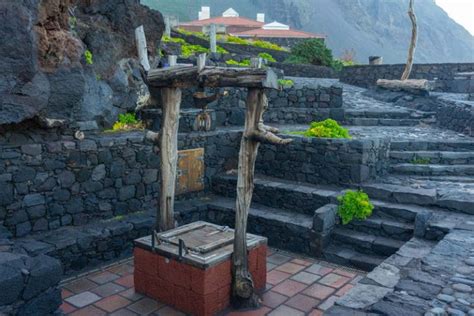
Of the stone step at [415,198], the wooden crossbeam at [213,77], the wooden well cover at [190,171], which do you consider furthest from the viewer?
the wooden well cover at [190,171]

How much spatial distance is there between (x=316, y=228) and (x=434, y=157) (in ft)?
14.6

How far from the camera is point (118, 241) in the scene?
7.77 m

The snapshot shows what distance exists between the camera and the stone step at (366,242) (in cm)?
754

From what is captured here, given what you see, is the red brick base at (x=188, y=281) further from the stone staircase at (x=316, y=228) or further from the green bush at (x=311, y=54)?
the green bush at (x=311, y=54)

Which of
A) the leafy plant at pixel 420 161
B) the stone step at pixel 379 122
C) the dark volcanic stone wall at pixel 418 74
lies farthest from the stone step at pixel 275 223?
the dark volcanic stone wall at pixel 418 74

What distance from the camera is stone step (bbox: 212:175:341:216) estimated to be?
8.85 m

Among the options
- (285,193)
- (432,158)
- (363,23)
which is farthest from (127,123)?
(363,23)

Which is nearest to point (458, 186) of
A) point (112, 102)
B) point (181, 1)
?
point (112, 102)

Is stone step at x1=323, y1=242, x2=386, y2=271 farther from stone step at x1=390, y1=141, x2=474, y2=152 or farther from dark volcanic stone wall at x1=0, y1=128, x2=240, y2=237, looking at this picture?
stone step at x1=390, y1=141, x2=474, y2=152

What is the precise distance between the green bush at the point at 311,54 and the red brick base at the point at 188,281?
17.2 meters

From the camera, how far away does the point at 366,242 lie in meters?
7.75

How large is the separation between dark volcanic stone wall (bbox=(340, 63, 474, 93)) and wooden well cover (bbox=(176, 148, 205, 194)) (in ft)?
44.4

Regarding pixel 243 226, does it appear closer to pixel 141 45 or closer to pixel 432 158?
pixel 141 45

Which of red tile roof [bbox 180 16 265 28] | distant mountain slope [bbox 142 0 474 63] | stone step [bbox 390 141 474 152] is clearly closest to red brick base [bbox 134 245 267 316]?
stone step [bbox 390 141 474 152]
